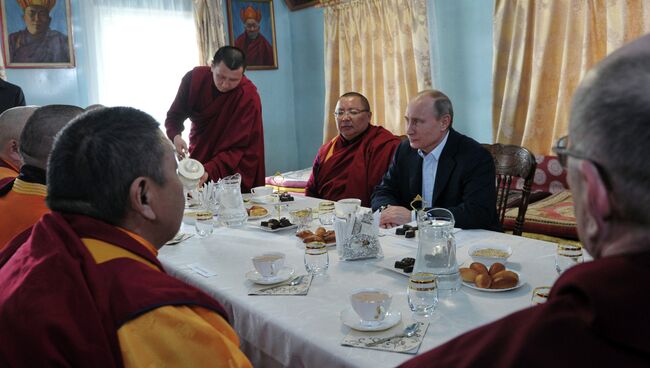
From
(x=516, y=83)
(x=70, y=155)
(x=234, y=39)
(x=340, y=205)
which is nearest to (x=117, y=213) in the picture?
(x=70, y=155)

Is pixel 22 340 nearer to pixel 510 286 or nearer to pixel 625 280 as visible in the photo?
pixel 625 280

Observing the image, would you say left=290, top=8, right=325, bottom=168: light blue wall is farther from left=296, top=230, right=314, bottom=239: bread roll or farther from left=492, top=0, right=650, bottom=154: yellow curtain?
left=296, top=230, right=314, bottom=239: bread roll

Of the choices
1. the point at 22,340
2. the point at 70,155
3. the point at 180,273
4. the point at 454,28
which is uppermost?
the point at 454,28

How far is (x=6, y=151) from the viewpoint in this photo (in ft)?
8.87

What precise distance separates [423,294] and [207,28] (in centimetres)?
563

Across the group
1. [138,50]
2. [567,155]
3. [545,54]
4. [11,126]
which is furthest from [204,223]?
[138,50]

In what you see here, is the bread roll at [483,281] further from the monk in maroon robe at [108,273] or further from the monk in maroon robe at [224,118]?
the monk in maroon robe at [224,118]

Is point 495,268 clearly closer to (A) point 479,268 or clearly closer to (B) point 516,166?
(A) point 479,268

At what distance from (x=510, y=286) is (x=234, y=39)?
5730 millimetres

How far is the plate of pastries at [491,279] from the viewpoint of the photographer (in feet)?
5.58

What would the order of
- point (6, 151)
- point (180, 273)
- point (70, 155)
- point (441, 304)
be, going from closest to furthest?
point (70, 155) < point (441, 304) < point (180, 273) < point (6, 151)

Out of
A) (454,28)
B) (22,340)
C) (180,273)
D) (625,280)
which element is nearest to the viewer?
(625,280)

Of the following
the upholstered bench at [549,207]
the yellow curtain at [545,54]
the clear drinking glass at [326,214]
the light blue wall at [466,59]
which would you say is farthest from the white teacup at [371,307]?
the light blue wall at [466,59]

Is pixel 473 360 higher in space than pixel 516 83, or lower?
lower
